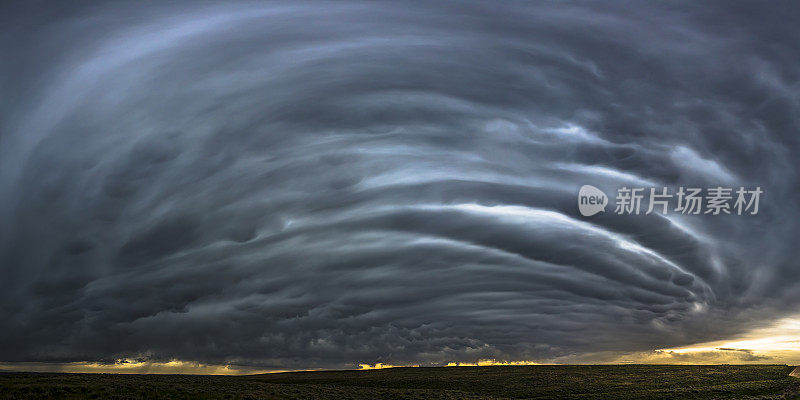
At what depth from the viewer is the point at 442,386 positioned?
98438 millimetres

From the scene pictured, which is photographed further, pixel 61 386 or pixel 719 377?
pixel 719 377

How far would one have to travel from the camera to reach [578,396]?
78.6 m

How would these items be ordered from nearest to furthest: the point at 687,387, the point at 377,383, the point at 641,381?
the point at 687,387 → the point at 641,381 → the point at 377,383

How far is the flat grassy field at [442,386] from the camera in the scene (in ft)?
171

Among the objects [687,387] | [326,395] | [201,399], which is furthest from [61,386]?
[687,387]

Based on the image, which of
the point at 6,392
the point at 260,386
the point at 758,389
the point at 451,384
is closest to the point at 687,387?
the point at 758,389

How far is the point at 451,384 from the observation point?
10025cm

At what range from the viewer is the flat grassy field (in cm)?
5200

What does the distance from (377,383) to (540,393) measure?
36875 millimetres

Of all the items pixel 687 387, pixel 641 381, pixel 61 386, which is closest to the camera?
pixel 61 386

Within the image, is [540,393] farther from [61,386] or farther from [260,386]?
[61,386]

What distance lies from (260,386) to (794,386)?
85936 millimetres

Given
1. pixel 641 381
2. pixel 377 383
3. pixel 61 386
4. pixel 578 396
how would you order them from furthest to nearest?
pixel 377 383, pixel 641 381, pixel 578 396, pixel 61 386

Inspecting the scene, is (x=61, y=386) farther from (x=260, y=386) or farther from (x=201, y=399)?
(x=260, y=386)
